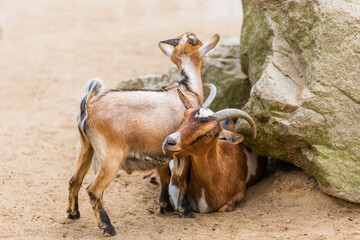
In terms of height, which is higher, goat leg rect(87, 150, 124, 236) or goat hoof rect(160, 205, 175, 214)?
goat leg rect(87, 150, 124, 236)

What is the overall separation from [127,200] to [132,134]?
1303mm

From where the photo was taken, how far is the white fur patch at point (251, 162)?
19.0 ft

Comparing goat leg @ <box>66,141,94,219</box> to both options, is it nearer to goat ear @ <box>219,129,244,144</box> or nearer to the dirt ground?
the dirt ground

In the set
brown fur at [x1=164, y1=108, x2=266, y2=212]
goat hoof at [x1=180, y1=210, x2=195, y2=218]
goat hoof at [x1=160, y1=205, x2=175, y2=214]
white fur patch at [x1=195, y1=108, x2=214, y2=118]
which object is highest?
white fur patch at [x1=195, y1=108, x2=214, y2=118]

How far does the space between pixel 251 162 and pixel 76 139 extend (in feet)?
9.87

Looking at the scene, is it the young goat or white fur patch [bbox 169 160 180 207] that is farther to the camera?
white fur patch [bbox 169 160 180 207]

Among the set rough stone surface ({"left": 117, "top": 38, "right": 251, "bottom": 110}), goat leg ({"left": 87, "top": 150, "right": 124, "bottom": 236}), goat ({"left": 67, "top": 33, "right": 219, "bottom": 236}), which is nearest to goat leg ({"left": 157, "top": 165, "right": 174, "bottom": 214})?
goat ({"left": 67, "top": 33, "right": 219, "bottom": 236})

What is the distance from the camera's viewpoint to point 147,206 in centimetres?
541

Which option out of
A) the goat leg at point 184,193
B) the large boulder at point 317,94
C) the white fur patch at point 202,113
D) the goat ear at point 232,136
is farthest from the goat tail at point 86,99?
the large boulder at point 317,94

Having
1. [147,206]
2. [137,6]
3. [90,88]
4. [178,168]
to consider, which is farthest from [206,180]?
[137,6]

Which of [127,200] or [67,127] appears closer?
[127,200]

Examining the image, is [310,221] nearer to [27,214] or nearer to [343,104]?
[343,104]

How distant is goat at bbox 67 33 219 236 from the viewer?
4430 mm

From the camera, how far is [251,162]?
19.2ft
